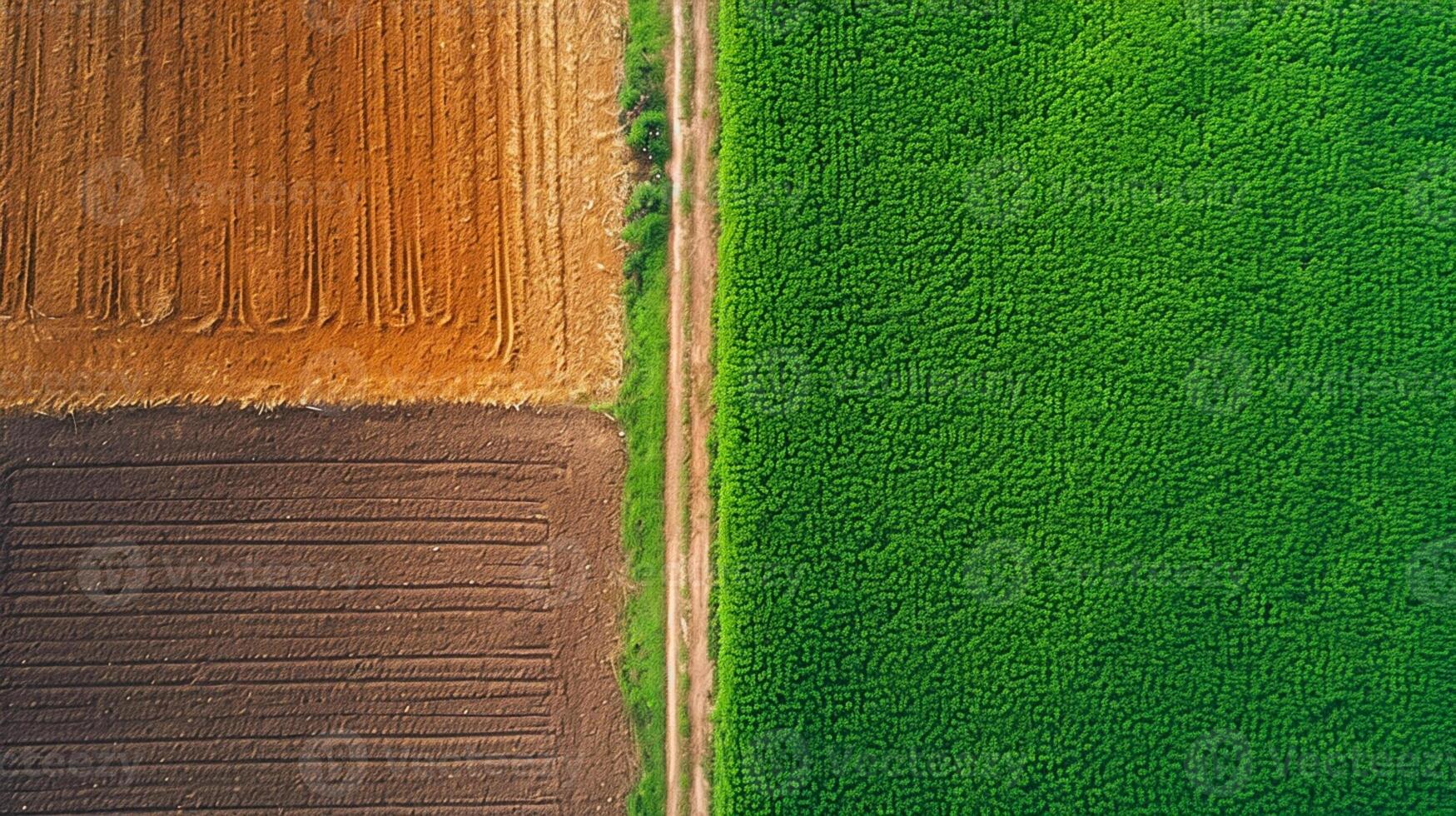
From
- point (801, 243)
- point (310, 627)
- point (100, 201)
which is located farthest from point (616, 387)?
point (100, 201)

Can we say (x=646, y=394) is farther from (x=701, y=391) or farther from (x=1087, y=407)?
(x=1087, y=407)

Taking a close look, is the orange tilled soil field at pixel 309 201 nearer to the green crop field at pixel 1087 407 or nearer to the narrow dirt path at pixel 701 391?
the narrow dirt path at pixel 701 391

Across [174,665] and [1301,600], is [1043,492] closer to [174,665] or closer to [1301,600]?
[1301,600]

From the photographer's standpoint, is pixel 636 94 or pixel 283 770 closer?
pixel 283 770

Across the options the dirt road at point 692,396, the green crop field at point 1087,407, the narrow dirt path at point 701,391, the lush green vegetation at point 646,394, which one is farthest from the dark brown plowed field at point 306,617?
the green crop field at point 1087,407

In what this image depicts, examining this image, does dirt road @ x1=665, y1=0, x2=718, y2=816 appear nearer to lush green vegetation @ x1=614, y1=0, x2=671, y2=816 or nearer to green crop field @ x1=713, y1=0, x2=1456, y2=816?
lush green vegetation @ x1=614, y1=0, x2=671, y2=816

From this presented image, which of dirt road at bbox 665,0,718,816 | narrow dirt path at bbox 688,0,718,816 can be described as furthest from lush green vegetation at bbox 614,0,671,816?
narrow dirt path at bbox 688,0,718,816

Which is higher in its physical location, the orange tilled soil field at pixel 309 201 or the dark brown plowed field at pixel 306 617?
the orange tilled soil field at pixel 309 201
